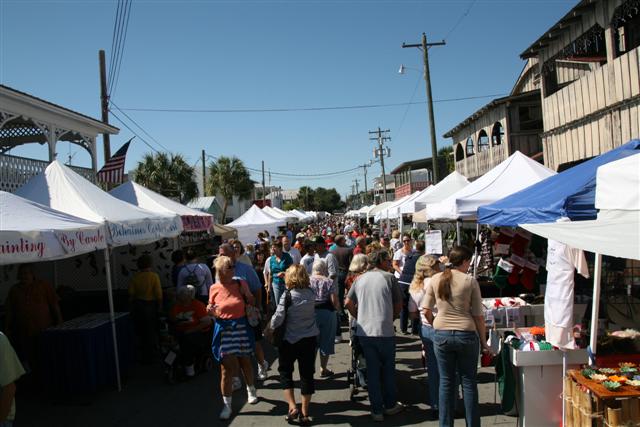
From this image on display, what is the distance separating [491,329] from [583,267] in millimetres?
1591

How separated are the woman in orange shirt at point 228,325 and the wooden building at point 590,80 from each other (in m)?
8.73

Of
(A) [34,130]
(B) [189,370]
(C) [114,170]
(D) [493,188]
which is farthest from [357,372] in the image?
(A) [34,130]

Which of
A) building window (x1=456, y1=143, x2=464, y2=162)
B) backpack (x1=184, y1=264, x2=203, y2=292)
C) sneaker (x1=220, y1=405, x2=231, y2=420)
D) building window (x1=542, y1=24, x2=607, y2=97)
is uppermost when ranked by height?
building window (x1=542, y1=24, x2=607, y2=97)

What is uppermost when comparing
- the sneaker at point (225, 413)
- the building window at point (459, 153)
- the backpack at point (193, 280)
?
the building window at point (459, 153)

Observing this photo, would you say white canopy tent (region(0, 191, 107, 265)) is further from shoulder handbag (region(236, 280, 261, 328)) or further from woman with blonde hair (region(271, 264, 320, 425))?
woman with blonde hair (region(271, 264, 320, 425))

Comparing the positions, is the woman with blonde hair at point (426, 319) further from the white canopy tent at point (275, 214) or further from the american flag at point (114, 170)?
the white canopy tent at point (275, 214)

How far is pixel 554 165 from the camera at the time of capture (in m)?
14.4

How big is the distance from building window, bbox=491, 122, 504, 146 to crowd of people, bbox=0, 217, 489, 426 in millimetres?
16020

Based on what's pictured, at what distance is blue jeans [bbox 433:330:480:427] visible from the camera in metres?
4.50

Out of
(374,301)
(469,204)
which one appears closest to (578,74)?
(469,204)

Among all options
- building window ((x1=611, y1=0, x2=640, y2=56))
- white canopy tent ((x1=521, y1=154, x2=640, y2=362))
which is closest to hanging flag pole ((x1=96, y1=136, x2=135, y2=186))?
white canopy tent ((x1=521, y1=154, x2=640, y2=362))

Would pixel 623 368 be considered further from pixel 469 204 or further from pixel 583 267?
pixel 469 204

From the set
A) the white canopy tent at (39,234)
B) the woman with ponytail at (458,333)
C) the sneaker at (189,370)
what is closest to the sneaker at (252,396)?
the sneaker at (189,370)

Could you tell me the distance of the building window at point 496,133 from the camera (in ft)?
72.9
